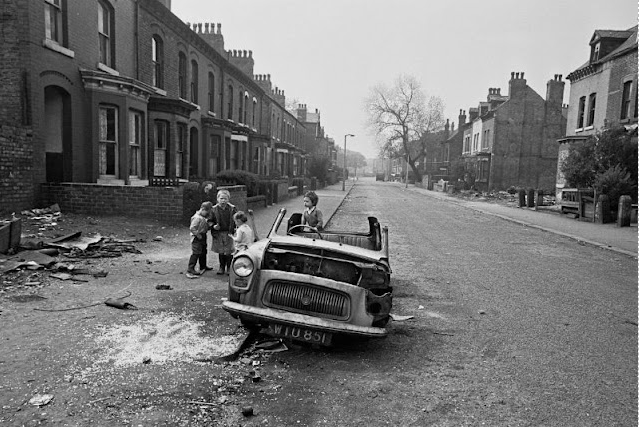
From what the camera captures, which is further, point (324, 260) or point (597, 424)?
point (324, 260)

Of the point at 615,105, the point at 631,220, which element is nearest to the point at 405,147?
the point at 615,105

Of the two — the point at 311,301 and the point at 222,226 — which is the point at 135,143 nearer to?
the point at 222,226

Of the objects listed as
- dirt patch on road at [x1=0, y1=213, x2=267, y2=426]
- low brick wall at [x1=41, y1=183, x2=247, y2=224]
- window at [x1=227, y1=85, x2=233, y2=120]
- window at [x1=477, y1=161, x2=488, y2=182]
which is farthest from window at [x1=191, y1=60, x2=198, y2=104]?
window at [x1=477, y1=161, x2=488, y2=182]

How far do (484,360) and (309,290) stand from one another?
1.87m

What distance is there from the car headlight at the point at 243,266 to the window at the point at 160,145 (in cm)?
1496

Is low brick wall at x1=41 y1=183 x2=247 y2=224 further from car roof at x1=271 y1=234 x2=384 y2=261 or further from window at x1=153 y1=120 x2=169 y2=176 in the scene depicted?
car roof at x1=271 y1=234 x2=384 y2=261

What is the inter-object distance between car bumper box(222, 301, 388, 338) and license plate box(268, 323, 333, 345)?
0.10 metres

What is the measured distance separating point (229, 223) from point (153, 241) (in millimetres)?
3812

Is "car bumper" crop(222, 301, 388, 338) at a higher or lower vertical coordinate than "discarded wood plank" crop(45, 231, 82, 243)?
higher

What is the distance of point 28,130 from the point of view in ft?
39.4

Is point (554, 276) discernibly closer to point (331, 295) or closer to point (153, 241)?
point (331, 295)

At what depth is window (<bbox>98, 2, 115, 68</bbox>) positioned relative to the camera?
616 inches

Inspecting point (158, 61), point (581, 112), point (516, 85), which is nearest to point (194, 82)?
point (158, 61)

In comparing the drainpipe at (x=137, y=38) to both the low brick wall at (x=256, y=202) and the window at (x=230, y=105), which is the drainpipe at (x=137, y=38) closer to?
the low brick wall at (x=256, y=202)
